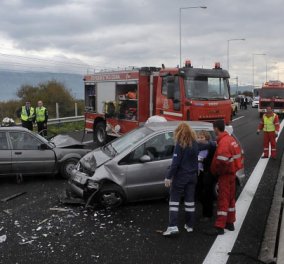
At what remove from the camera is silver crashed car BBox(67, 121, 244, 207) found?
297 inches

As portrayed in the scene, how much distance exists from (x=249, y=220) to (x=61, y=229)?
9.87ft

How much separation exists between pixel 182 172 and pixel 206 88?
7.54 meters

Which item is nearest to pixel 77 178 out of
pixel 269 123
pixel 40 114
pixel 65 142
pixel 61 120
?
pixel 65 142

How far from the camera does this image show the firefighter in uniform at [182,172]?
6.18m

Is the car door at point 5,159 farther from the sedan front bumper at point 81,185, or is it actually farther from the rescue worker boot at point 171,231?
the rescue worker boot at point 171,231

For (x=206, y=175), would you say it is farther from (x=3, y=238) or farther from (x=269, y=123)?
(x=269, y=123)

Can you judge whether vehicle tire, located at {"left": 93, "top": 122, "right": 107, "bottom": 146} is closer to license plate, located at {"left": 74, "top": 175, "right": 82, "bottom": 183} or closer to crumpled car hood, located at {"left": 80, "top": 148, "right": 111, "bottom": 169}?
crumpled car hood, located at {"left": 80, "top": 148, "right": 111, "bottom": 169}

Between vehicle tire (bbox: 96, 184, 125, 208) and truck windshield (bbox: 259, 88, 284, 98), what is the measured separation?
2872 cm

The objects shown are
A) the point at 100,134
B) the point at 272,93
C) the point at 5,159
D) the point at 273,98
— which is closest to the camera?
the point at 5,159

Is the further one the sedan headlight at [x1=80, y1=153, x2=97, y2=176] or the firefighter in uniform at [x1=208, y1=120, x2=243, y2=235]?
the sedan headlight at [x1=80, y1=153, x2=97, y2=176]

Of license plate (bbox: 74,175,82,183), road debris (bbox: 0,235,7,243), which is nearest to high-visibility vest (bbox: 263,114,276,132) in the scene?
license plate (bbox: 74,175,82,183)

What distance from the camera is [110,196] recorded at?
296 inches

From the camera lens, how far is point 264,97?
1350 inches

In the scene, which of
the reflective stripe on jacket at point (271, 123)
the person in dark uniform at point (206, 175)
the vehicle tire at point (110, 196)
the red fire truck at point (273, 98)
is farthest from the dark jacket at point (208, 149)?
the red fire truck at point (273, 98)
